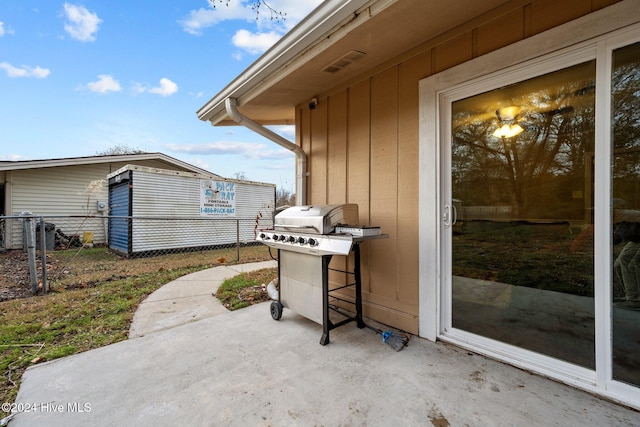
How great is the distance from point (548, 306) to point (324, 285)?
1.83 m

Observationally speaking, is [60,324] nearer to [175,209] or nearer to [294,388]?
[294,388]

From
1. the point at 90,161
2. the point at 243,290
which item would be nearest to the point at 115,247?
the point at 90,161

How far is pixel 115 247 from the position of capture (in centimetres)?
746

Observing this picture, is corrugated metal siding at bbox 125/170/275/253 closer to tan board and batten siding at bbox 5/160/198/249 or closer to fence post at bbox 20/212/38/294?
fence post at bbox 20/212/38/294

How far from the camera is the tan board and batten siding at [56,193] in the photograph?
7691 mm

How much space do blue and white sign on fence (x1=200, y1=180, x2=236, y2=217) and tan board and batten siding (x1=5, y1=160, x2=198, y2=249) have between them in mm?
3819

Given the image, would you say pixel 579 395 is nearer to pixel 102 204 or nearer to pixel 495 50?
pixel 495 50

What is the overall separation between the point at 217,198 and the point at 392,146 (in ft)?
23.2

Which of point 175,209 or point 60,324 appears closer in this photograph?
point 60,324

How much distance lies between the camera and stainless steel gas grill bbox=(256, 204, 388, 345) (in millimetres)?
2020

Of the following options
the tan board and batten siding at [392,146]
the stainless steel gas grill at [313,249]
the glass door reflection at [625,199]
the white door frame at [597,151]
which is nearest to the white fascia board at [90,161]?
the tan board and batten siding at [392,146]

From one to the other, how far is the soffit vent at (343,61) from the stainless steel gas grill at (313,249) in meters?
1.31

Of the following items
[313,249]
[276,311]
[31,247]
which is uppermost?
[313,249]

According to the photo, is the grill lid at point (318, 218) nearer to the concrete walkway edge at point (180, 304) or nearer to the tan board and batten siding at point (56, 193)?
the concrete walkway edge at point (180, 304)
